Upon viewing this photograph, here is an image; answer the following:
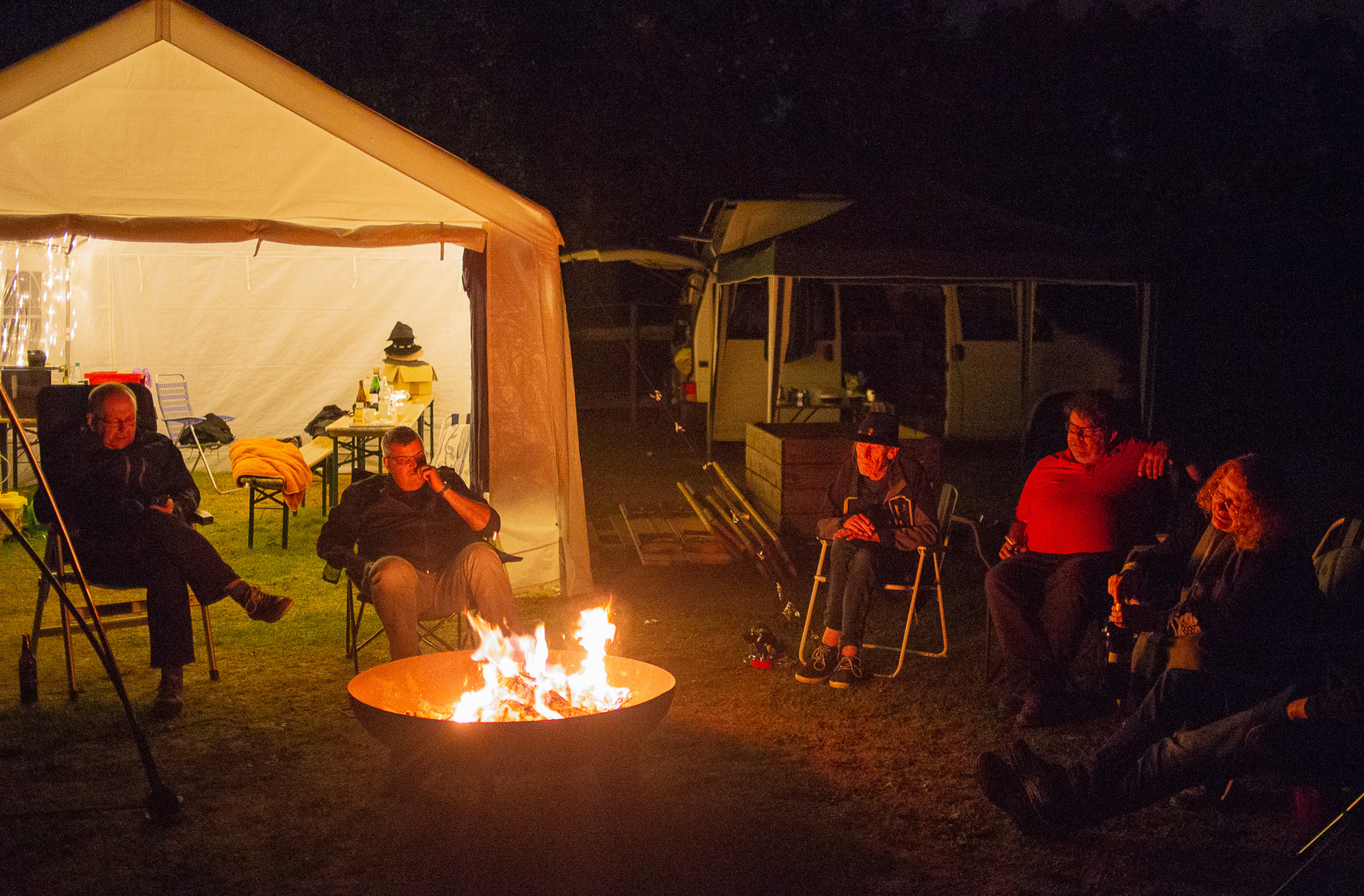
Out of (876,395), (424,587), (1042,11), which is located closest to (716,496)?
(876,395)

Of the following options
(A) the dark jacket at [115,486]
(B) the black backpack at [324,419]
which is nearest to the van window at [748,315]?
(B) the black backpack at [324,419]

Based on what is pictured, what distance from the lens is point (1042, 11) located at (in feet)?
68.4

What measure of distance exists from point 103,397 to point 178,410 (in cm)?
492

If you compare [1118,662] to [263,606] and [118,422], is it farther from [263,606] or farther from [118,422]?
[118,422]

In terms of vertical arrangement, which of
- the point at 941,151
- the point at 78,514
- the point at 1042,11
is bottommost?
the point at 78,514

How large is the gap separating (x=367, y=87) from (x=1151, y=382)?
589 inches

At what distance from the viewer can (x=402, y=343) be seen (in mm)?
8688

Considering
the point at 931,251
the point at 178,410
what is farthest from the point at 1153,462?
the point at 178,410

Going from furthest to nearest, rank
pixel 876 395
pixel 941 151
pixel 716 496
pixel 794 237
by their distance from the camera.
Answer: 1. pixel 941 151
2. pixel 876 395
3. pixel 794 237
4. pixel 716 496

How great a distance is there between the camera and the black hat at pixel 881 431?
15.6 ft

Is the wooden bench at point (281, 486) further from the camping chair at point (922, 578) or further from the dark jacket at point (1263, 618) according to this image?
the dark jacket at point (1263, 618)

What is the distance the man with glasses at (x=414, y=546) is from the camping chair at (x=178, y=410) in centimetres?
487

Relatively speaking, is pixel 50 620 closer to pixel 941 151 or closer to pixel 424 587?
pixel 424 587

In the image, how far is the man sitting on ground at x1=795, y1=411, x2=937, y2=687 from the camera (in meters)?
4.59
